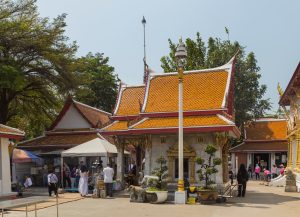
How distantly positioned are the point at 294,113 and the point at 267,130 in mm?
13226

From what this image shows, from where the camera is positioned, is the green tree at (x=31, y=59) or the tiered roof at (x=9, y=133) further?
the green tree at (x=31, y=59)

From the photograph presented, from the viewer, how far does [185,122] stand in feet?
60.6

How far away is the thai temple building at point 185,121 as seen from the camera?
59.8ft

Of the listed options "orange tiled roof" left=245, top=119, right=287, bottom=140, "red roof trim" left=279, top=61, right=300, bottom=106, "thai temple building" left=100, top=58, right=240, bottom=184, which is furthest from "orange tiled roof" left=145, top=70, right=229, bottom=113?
"orange tiled roof" left=245, top=119, right=287, bottom=140

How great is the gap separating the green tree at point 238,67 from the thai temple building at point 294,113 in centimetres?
777

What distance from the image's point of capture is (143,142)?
20188 mm

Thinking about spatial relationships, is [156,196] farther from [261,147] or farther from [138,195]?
[261,147]

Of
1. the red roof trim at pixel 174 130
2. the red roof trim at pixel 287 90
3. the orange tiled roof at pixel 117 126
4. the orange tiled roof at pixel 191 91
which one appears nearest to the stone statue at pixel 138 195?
the red roof trim at pixel 174 130

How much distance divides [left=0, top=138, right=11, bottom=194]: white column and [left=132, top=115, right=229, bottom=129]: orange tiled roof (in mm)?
5651

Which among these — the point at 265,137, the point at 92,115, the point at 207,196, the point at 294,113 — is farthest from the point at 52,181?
the point at 265,137

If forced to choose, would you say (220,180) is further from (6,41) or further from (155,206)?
(6,41)

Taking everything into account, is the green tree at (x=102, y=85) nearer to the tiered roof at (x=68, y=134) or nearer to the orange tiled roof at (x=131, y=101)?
the tiered roof at (x=68, y=134)

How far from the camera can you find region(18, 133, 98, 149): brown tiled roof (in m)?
25.9

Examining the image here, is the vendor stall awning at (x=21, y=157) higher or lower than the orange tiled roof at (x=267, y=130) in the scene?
lower
